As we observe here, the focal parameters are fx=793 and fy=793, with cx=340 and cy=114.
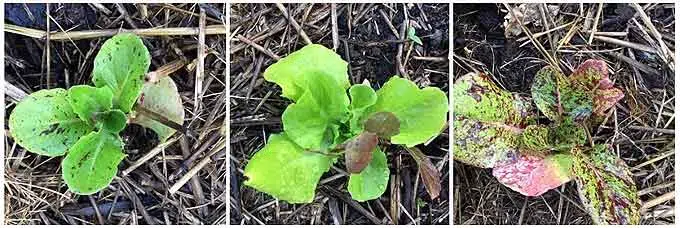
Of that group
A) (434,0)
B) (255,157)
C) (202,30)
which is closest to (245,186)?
(255,157)

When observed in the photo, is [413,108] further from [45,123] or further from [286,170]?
[45,123]

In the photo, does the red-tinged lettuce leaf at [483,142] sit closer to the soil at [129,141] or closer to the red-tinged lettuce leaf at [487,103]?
the red-tinged lettuce leaf at [487,103]

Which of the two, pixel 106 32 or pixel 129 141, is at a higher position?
pixel 106 32

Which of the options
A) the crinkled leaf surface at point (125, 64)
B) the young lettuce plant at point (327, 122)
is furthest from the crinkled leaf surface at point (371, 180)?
the crinkled leaf surface at point (125, 64)

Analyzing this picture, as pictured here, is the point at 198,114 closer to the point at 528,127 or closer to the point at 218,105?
the point at 218,105

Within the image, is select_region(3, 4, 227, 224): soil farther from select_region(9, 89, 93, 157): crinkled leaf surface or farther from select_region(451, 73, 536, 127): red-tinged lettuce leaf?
select_region(451, 73, 536, 127): red-tinged lettuce leaf

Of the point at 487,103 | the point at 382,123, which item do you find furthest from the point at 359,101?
the point at 487,103
